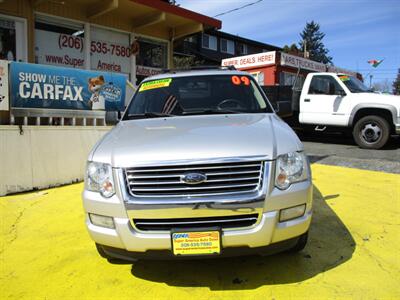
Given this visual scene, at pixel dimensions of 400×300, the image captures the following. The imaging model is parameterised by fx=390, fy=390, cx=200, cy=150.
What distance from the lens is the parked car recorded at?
30.3 feet

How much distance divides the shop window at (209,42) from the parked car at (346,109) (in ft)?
87.1

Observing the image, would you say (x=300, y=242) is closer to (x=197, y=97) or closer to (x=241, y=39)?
(x=197, y=97)

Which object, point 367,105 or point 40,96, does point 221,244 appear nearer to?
point 40,96

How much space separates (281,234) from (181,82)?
2458mm

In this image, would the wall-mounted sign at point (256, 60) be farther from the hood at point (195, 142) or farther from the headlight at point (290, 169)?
the headlight at point (290, 169)

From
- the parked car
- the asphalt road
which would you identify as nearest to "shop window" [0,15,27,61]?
the parked car

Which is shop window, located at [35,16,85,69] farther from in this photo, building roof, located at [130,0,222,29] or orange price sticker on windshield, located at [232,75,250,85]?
orange price sticker on windshield, located at [232,75,250,85]

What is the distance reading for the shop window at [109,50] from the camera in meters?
10.7

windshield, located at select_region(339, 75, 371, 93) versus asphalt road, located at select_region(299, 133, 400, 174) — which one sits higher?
windshield, located at select_region(339, 75, 371, 93)

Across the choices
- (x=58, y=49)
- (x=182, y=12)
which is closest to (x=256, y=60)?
(x=182, y=12)

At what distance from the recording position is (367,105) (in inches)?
371

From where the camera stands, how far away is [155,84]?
4.72 m

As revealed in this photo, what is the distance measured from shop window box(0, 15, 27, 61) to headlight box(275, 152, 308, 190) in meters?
8.12

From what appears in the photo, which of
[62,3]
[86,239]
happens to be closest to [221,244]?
[86,239]
